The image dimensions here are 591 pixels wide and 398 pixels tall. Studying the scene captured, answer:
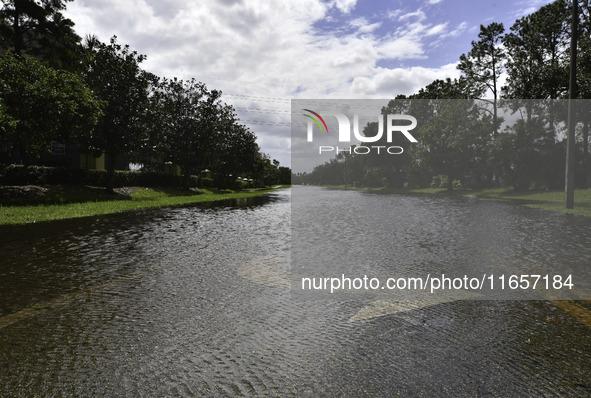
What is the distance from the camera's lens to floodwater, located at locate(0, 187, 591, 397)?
2912 millimetres

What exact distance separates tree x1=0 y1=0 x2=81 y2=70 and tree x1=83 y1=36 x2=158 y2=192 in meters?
2.29

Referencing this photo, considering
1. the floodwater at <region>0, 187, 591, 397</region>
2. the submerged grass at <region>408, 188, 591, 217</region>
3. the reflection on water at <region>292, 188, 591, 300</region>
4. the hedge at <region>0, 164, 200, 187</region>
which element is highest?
the hedge at <region>0, 164, 200, 187</region>

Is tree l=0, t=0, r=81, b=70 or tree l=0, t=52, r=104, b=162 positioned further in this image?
tree l=0, t=0, r=81, b=70

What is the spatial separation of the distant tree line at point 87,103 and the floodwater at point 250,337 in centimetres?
1330

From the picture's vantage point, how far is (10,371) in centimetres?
311

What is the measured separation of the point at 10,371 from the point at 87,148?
28.5m

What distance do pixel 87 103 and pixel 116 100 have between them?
6128 mm

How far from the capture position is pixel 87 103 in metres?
21.8

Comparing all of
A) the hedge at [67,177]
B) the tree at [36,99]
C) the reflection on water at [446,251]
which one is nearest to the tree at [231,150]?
the hedge at [67,177]

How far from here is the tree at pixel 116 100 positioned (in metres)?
27.7

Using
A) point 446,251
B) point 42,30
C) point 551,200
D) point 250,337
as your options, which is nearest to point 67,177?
point 42,30

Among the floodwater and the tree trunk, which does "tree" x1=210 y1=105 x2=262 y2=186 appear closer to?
the tree trunk

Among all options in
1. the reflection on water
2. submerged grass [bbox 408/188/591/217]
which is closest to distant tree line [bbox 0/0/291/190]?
the reflection on water

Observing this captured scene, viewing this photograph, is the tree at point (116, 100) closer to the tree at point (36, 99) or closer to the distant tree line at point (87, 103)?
the distant tree line at point (87, 103)
